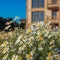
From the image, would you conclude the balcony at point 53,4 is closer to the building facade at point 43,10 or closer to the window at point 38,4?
the building facade at point 43,10

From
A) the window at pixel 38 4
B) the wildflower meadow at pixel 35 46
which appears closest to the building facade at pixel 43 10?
the window at pixel 38 4

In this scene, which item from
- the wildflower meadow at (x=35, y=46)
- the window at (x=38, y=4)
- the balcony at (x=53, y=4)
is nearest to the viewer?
the wildflower meadow at (x=35, y=46)

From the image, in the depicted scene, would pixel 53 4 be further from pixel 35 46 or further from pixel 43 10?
pixel 35 46

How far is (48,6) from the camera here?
3500 cm

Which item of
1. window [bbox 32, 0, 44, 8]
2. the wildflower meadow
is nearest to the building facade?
window [bbox 32, 0, 44, 8]

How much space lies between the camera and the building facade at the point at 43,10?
34987 mm

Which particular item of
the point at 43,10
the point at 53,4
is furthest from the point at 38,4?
the point at 53,4

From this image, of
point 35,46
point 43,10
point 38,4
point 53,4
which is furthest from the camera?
point 38,4

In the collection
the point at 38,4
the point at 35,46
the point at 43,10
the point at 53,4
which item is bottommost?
the point at 43,10

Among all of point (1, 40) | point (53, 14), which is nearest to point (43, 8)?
point (53, 14)

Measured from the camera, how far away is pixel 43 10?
3644 centimetres

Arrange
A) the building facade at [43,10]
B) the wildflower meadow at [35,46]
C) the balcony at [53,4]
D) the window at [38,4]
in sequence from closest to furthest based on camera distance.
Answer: the wildflower meadow at [35,46] → the balcony at [53,4] → the building facade at [43,10] → the window at [38,4]

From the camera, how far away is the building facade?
115ft

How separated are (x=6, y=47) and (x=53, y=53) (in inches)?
42.3
